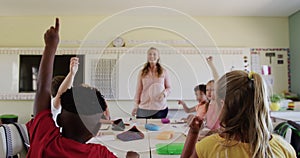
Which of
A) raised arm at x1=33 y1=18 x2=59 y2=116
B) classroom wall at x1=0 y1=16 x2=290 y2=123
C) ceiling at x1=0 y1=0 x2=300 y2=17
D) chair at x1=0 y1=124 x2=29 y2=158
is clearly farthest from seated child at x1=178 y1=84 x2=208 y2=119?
classroom wall at x1=0 y1=16 x2=290 y2=123

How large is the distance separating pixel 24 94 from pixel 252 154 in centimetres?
339

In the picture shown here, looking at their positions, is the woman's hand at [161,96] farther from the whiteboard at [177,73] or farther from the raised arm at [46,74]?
the raised arm at [46,74]

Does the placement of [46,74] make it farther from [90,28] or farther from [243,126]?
[90,28]

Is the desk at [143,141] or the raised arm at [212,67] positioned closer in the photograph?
the raised arm at [212,67]

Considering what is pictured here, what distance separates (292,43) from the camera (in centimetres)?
361

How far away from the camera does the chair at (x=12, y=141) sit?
41.5 inches

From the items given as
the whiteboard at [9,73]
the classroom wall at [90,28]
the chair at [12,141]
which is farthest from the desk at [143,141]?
the whiteboard at [9,73]

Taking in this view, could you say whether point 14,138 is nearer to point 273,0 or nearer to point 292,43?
point 273,0

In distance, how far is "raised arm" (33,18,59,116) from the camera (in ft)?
2.05

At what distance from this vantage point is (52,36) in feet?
2.11

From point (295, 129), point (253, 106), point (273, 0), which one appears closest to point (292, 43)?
point (273, 0)

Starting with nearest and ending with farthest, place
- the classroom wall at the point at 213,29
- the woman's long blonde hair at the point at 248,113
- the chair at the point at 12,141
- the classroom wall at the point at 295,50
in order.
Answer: the woman's long blonde hair at the point at 248,113 < the chair at the point at 12,141 < the classroom wall at the point at 295,50 < the classroom wall at the point at 213,29

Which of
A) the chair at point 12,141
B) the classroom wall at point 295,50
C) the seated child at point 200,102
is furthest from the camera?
the classroom wall at point 295,50

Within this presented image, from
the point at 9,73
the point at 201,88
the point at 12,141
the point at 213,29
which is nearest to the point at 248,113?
the point at 201,88
